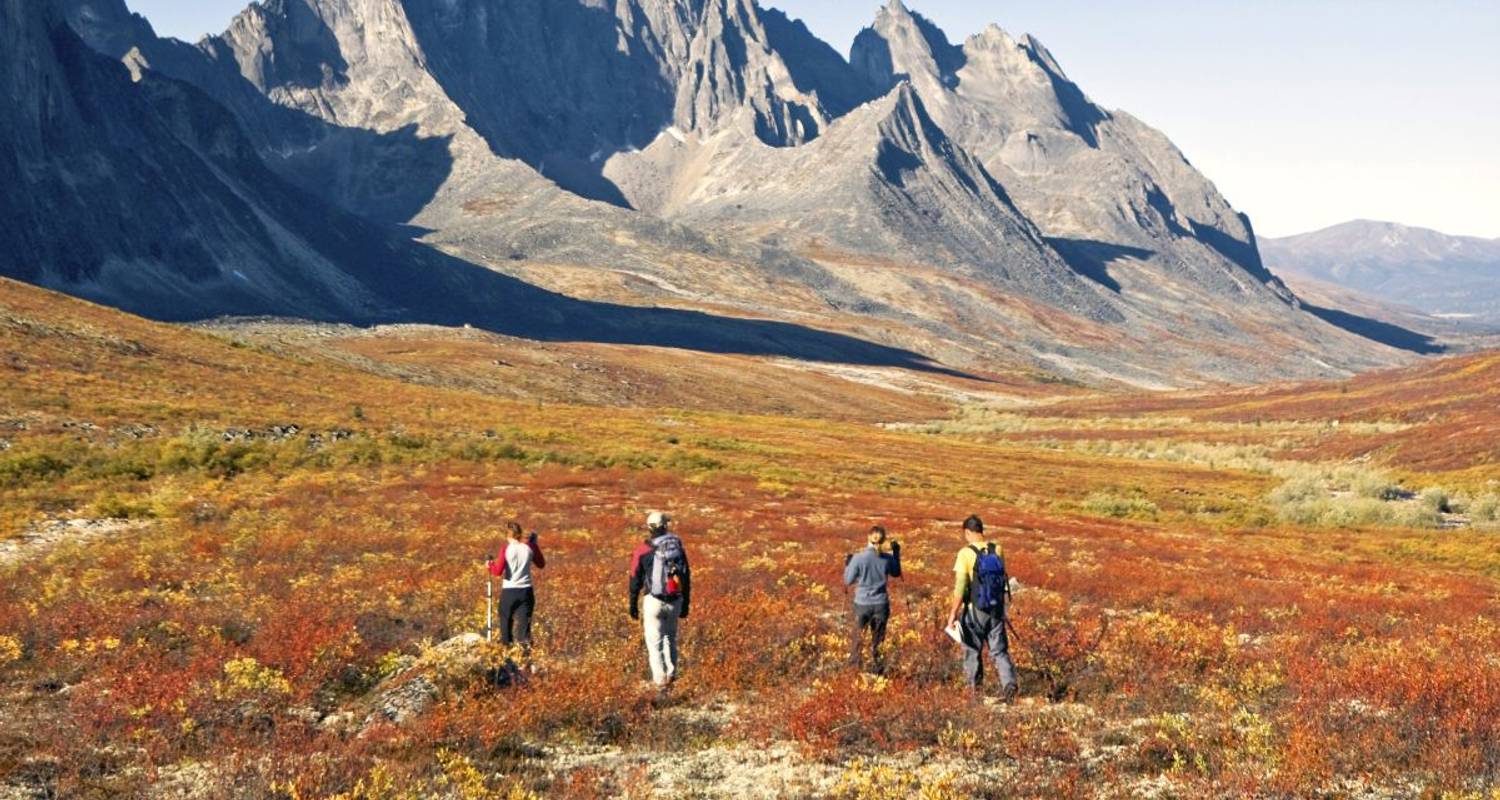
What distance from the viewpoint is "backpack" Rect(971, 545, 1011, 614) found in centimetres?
1538

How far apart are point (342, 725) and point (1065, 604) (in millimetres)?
16632

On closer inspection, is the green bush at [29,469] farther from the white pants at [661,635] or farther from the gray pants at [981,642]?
the gray pants at [981,642]

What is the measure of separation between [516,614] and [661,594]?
3212mm

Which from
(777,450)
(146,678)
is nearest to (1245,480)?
(777,450)

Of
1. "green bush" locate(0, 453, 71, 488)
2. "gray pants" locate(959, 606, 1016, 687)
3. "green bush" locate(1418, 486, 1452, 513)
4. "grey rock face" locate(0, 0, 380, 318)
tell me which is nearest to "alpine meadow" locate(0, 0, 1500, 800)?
"gray pants" locate(959, 606, 1016, 687)

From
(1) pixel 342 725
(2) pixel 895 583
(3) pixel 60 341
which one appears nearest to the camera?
(1) pixel 342 725

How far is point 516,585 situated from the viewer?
16828mm

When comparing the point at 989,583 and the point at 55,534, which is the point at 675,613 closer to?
the point at 989,583

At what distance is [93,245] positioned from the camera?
179 m

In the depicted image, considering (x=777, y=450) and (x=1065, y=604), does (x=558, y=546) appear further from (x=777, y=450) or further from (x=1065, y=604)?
(x=777, y=450)

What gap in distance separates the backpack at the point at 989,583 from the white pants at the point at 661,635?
4.62 metres

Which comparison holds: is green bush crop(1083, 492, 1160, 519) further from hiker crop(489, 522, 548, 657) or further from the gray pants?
hiker crop(489, 522, 548, 657)

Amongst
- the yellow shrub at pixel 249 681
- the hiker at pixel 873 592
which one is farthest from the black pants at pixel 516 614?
the hiker at pixel 873 592

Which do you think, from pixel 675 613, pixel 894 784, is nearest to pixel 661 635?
pixel 675 613
